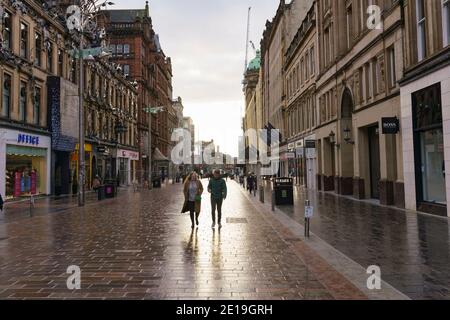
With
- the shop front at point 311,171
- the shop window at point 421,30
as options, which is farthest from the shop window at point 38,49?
the shop window at point 421,30

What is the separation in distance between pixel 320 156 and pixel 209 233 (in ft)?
72.9

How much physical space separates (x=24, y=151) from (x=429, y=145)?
70.7 feet

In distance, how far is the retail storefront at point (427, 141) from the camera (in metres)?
14.1

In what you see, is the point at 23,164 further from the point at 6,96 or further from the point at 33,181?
the point at 6,96

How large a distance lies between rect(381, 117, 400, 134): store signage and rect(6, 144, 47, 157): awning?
1923 centimetres

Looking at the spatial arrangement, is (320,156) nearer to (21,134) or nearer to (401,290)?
(21,134)

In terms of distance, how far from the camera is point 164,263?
7.67 meters

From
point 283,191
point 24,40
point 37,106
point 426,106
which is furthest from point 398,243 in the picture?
point 37,106

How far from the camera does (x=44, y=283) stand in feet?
20.7

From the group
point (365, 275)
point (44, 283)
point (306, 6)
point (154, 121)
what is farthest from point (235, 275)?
point (154, 121)

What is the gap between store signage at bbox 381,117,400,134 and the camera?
58.0 feet

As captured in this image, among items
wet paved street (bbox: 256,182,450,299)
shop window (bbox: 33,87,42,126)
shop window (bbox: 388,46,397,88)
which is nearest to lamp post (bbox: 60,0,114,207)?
shop window (bbox: 33,87,42,126)

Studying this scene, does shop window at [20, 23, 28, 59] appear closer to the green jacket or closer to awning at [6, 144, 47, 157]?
awning at [6, 144, 47, 157]

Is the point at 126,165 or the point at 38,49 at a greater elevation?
the point at 38,49
